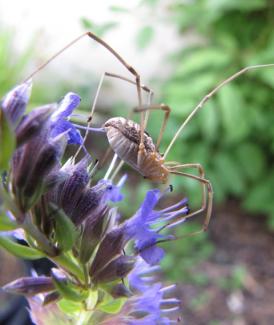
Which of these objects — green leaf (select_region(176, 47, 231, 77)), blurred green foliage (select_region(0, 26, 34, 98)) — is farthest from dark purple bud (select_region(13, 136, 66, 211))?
blurred green foliage (select_region(0, 26, 34, 98))

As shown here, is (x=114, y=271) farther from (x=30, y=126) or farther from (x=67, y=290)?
(x=30, y=126)

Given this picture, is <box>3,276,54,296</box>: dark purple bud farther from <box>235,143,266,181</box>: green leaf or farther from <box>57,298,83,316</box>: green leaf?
<box>235,143,266,181</box>: green leaf

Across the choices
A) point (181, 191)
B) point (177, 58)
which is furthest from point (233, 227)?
point (177, 58)

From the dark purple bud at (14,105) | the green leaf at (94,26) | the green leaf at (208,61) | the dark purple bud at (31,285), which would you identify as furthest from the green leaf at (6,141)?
the green leaf at (208,61)

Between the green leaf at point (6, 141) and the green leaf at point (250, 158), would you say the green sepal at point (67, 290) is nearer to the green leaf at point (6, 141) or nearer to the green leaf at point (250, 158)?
the green leaf at point (6, 141)

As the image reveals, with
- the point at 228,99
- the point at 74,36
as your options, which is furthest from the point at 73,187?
the point at 74,36
